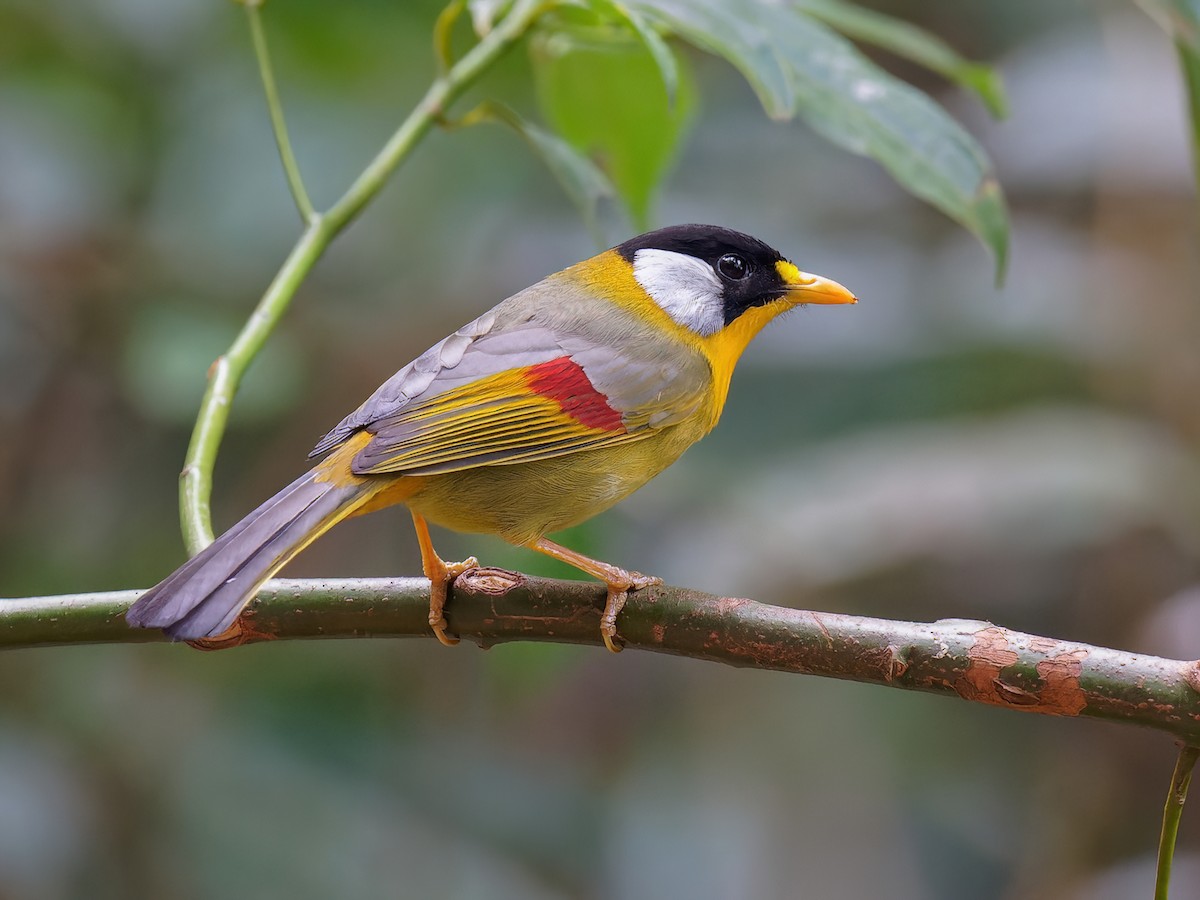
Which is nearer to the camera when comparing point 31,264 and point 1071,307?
point 31,264

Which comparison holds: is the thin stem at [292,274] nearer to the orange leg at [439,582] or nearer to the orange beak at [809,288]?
the orange leg at [439,582]

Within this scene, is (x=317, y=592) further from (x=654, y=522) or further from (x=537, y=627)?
(x=654, y=522)

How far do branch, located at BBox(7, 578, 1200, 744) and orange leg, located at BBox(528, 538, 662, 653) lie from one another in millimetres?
17

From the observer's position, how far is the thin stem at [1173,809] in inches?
54.3

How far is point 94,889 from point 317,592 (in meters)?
2.04

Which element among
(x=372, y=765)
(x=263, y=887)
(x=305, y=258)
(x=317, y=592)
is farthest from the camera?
(x=372, y=765)

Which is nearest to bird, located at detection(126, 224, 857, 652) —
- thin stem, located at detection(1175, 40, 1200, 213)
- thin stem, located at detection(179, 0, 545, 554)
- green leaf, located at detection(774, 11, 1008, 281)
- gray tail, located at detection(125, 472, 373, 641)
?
gray tail, located at detection(125, 472, 373, 641)

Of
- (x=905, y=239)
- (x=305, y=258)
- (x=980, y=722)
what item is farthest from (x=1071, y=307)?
(x=305, y=258)

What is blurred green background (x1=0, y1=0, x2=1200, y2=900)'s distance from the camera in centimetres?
349

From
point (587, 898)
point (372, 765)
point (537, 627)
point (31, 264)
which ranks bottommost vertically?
point (587, 898)

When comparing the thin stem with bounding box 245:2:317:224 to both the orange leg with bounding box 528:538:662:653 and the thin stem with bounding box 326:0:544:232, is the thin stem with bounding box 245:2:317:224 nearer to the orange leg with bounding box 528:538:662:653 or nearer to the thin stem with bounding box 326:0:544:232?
the thin stem with bounding box 326:0:544:232

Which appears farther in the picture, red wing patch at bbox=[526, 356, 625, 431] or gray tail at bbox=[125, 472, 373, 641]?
red wing patch at bbox=[526, 356, 625, 431]

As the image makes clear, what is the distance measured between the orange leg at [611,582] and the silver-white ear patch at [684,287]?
0.69m

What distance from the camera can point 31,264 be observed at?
380 cm
